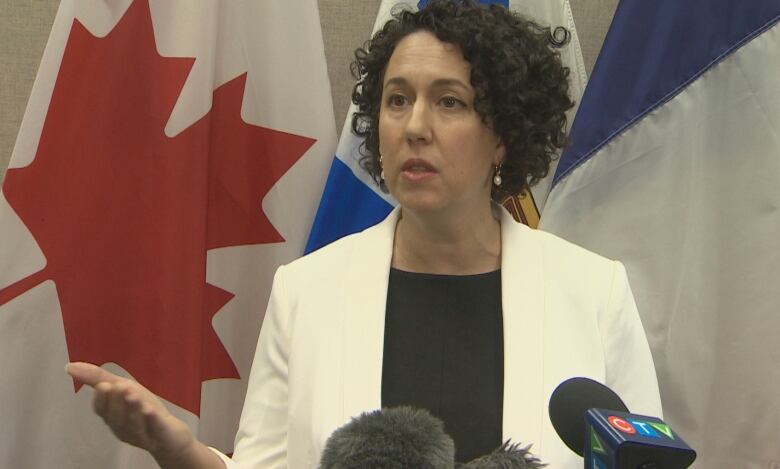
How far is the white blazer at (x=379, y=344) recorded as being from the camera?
4.31 ft

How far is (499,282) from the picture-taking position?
149 centimetres

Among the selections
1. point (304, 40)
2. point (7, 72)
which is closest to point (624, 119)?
point (304, 40)

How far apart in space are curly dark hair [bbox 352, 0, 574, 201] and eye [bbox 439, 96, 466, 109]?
0.03 m

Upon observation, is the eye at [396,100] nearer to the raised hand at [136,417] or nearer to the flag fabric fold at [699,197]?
the flag fabric fold at [699,197]

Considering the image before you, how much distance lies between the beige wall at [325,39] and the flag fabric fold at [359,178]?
162 mm

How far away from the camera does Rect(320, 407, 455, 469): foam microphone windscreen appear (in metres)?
0.71

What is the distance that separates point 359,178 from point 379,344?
22.1 inches

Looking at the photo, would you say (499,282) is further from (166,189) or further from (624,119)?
(166,189)

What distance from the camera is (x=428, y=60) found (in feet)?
4.79

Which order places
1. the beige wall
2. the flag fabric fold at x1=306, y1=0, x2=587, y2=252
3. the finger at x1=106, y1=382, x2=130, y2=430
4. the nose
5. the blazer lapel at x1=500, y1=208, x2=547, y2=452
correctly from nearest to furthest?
the finger at x1=106, y1=382, x2=130, y2=430
the blazer lapel at x1=500, y1=208, x2=547, y2=452
the nose
the flag fabric fold at x1=306, y1=0, x2=587, y2=252
the beige wall

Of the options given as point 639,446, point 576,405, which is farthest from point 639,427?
point 576,405

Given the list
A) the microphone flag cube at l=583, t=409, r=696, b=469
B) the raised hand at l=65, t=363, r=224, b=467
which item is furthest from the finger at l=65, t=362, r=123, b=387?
the microphone flag cube at l=583, t=409, r=696, b=469

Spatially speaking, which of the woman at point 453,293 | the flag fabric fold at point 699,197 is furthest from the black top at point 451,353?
the flag fabric fold at point 699,197

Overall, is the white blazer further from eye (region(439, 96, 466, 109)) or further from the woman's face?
eye (region(439, 96, 466, 109))
